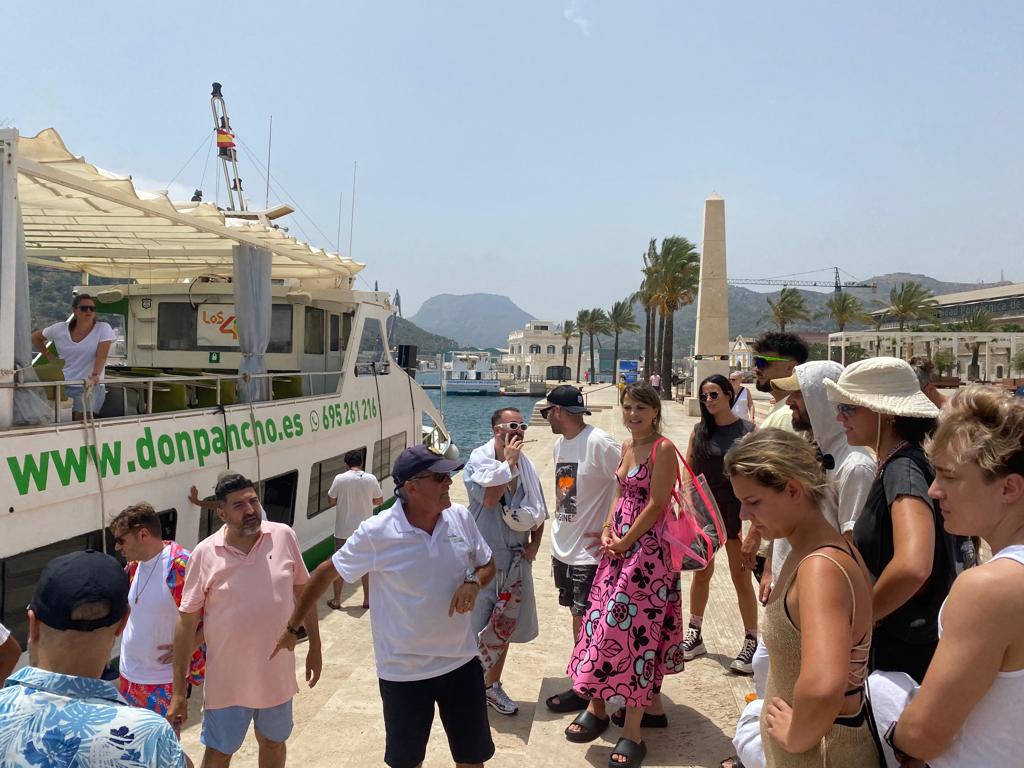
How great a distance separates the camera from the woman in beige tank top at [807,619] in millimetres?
1860

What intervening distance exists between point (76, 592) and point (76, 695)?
0.83 ft

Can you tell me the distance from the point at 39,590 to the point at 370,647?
5492 millimetres

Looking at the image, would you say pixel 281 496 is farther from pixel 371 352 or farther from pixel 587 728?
pixel 587 728

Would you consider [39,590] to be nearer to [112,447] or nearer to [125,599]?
[125,599]

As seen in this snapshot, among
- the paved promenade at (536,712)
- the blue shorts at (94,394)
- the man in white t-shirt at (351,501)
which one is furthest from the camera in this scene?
the man in white t-shirt at (351,501)

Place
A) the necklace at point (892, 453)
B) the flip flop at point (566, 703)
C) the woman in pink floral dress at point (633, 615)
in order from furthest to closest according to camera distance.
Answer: the flip flop at point (566, 703)
the woman in pink floral dress at point (633, 615)
the necklace at point (892, 453)

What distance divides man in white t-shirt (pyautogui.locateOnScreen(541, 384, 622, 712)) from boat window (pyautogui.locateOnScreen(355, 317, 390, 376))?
24.1ft

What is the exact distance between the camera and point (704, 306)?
3133cm

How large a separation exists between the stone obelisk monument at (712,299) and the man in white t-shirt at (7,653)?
2950 centimetres

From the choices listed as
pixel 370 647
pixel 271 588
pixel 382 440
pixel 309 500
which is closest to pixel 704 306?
pixel 382 440

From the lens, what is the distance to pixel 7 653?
8.99 ft

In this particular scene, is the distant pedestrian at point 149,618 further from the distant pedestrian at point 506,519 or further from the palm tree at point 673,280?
the palm tree at point 673,280

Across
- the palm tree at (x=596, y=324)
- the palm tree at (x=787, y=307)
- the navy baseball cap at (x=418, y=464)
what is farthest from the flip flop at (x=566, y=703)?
the palm tree at (x=596, y=324)

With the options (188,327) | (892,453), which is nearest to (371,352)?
(188,327)
